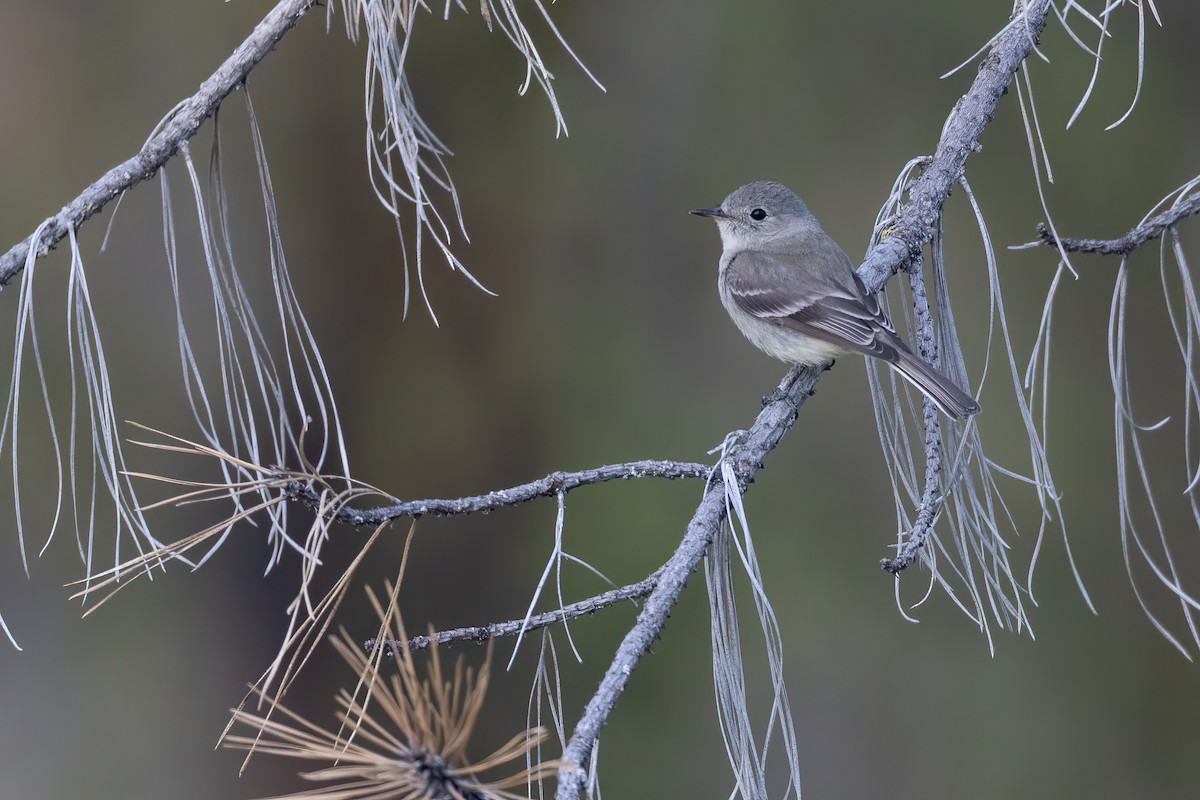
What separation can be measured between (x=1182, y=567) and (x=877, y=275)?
7.86 ft

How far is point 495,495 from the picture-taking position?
157cm

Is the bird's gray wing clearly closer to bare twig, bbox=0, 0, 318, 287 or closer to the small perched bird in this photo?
the small perched bird

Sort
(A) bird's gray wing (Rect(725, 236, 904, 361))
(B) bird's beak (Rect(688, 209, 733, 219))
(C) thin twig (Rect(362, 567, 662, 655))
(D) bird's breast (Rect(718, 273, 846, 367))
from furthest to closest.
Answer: (B) bird's beak (Rect(688, 209, 733, 219)) < (D) bird's breast (Rect(718, 273, 846, 367)) < (A) bird's gray wing (Rect(725, 236, 904, 361)) < (C) thin twig (Rect(362, 567, 662, 655))

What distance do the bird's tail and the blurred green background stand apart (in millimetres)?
→ 1600

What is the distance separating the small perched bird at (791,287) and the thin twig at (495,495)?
2.83 ft

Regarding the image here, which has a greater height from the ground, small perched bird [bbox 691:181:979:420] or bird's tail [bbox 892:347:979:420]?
small perched bird [bbox 691:181:979:420]

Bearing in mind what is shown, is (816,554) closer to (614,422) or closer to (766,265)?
(614,422)

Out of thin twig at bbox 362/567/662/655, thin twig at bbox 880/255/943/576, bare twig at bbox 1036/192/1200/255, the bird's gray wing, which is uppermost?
the bird's gray wing

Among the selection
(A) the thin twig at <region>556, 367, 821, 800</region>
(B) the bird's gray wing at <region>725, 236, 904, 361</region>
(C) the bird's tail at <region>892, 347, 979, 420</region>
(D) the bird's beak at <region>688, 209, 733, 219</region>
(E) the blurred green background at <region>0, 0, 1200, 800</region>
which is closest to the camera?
(A) the thin twig at <region>556, 367, 821, 800</region>

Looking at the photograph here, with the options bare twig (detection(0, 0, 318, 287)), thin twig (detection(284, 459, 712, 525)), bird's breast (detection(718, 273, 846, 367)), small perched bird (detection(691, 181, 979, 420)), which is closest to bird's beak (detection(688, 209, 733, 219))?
small perched bird (detection(691, 181, 979, 420))

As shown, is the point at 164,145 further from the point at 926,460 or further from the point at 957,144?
the point at 957,144

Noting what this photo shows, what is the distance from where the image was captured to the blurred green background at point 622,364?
3.56m

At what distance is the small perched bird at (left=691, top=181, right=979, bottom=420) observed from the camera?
2727 millimetres

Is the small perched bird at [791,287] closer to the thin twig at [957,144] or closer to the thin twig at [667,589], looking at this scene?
the thin twig at [957,144]
